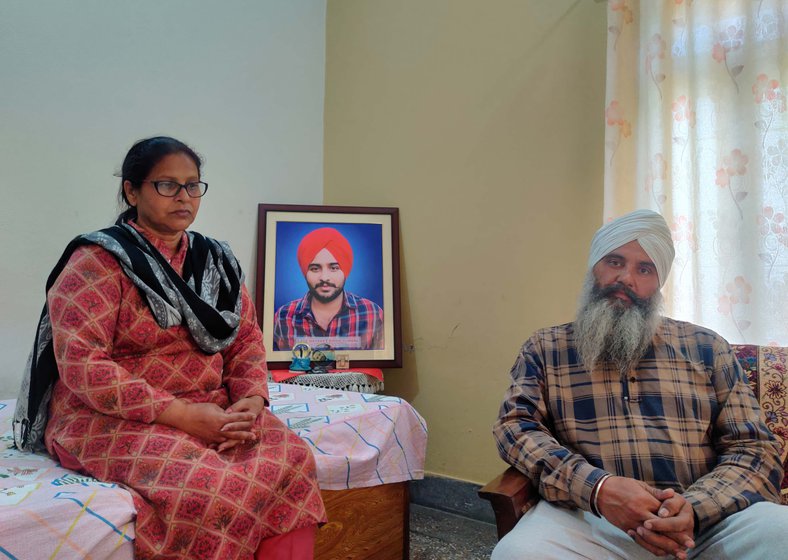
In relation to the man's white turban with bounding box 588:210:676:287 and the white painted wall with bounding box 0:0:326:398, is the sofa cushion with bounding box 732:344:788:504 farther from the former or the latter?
the white painted wall with bounding box 0:0:326:398

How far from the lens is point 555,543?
1453 millimetres

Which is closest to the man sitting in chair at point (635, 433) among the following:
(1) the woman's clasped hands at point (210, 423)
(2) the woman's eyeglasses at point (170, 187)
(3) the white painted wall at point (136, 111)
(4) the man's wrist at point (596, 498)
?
(4) the man's wrist at point (596, 498)

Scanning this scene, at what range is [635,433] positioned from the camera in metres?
1.69

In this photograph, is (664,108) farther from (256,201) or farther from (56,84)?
(56,84)

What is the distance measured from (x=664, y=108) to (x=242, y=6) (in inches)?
85.4

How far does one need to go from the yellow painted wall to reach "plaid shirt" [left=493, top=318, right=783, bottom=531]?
0.99 meters

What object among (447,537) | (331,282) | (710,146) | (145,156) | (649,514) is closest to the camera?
(649,514)

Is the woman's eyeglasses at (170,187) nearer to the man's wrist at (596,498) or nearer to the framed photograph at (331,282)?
the man's wrist at (596,498)

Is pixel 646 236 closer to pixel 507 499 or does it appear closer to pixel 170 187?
pixel 507 499

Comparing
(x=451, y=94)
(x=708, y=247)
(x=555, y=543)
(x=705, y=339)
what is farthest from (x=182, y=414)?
(x=451, y=94)

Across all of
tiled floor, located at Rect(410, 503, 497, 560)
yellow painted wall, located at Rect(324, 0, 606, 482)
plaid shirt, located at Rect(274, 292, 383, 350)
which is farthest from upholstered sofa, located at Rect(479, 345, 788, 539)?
plaid shirt, located at Rect(274, 292, 383, 350)

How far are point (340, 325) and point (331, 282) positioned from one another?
23 cm

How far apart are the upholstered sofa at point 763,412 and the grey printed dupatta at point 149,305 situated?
812mm

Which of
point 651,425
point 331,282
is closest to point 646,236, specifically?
point 651,425
